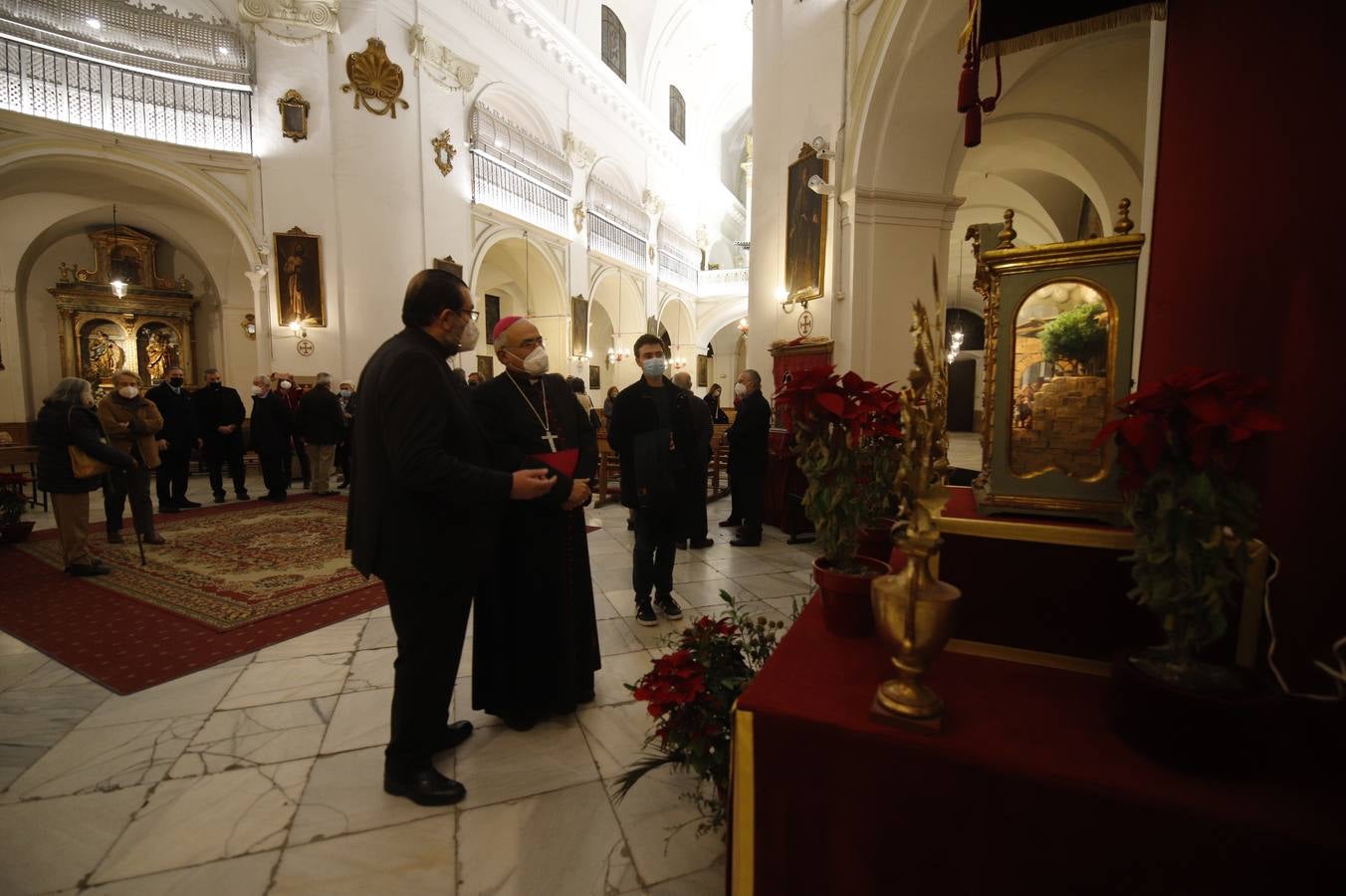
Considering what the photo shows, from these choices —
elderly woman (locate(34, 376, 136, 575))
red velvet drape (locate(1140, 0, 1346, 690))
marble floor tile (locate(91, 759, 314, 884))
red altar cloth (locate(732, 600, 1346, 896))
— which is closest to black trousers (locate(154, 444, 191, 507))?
elderly woman (locate(34, 376, 136, 575))

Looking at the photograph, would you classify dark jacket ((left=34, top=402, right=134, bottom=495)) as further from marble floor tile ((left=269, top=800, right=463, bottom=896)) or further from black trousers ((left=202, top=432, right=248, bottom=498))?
marble floor tile ((left=269, top=800, right=463, bottom=896))

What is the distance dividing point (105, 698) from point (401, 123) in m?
9.87

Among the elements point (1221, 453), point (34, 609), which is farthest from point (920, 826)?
point (34, 609)

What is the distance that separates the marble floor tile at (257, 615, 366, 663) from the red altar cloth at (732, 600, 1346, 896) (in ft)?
9.42

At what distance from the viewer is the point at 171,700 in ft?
8.63

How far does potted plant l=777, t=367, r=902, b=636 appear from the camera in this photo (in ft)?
4.75

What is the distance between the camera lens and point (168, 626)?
3.46 m

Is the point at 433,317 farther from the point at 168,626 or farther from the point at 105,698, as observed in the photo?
the point at 168,626

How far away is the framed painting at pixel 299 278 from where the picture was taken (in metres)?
9.25

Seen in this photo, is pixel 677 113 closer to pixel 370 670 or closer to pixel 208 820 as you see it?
pixel 370 670

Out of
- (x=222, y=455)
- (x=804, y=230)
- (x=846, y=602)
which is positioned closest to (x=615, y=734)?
(x=846, y=602)

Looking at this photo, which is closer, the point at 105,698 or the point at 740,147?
the point at 105,698

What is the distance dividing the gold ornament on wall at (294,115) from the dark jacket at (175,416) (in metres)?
4.87

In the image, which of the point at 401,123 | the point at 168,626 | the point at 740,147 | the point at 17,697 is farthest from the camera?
the point at 740,147
